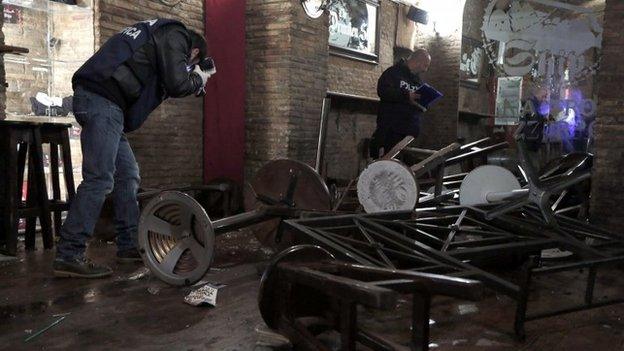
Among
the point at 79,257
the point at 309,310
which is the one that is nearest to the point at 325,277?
the point at 309,310

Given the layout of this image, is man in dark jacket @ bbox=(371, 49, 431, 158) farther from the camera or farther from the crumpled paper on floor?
the crumpled paper on floor

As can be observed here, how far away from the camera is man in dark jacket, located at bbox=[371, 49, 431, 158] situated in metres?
6.96

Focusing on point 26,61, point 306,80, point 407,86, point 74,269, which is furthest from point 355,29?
point 74,269

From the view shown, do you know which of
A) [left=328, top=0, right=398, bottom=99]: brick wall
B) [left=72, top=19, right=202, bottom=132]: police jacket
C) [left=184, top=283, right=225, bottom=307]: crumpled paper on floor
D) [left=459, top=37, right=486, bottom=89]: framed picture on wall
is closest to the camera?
[left=184, top=283, right=225, bottom=307]: crumpled paper on floor

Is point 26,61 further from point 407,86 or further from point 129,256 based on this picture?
point 407,86

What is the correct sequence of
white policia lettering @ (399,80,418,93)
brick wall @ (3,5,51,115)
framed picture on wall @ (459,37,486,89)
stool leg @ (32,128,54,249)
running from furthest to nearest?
framed picture on wall @ (459,37,486,89) → white policia lettering @ (399,80,418,93) → brick wall @ (3,5,51,115) → stool leg @ (32,128,54,249)

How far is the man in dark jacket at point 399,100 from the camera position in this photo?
6.96m

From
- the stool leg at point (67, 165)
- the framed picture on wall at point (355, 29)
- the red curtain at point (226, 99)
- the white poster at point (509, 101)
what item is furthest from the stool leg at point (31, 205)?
the white poster at point (509, 101)

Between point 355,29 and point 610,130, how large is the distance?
6319mm

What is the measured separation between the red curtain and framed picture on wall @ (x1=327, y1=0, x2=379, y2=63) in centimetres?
286

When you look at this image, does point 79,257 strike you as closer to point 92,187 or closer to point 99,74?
point 92,187

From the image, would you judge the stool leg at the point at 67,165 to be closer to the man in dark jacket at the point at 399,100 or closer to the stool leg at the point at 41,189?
the stool leg at the point at 41,189

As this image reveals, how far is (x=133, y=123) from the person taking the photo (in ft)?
13.4

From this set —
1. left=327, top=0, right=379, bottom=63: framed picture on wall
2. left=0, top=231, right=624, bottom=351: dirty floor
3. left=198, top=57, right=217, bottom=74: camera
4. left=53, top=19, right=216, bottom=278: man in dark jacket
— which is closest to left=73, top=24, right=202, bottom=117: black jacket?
left=53, top=19, right=216, bottom=278: man in dark jacket
